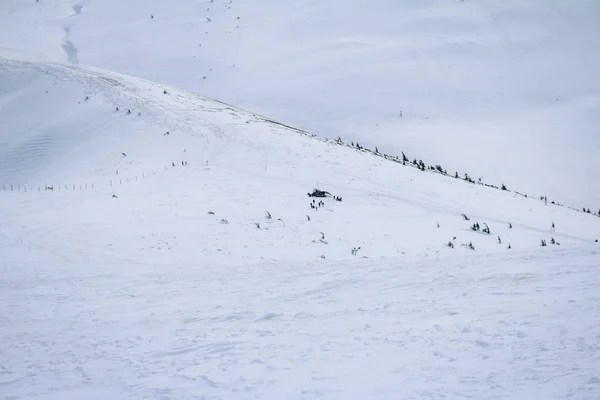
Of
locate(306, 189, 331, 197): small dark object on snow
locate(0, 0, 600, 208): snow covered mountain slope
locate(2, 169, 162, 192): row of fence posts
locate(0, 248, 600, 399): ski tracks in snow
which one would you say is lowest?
locate(0, 248, 600, 399): ski tracks in snow

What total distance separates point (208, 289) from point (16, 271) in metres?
3.26

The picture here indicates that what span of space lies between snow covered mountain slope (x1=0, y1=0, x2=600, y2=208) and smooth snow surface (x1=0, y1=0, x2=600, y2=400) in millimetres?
239

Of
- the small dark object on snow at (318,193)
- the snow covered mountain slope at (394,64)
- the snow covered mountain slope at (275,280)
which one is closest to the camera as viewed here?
the snow covered mountain slope at (275,280)

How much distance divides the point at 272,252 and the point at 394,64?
63.4 feet

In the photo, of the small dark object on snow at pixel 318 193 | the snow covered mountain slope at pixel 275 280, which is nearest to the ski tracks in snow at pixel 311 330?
the snow covered mountain slope at pixel 275 280

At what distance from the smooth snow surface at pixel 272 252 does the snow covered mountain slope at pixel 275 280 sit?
0.04 m

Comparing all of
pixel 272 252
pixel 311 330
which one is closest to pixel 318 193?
pixel 272 252

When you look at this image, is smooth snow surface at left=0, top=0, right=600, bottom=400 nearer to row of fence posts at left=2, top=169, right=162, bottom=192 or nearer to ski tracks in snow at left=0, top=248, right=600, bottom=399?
ski tracks in snow at left=0, top=248, right=600, bottom=399

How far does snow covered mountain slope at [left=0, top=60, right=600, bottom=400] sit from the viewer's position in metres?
5.16

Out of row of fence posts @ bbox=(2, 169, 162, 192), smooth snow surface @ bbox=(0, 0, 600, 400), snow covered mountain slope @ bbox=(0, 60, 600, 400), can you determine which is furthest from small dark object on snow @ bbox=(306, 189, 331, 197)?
row of fence posts @ bbox=(2, 169, 162, 192)

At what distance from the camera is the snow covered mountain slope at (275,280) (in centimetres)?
516

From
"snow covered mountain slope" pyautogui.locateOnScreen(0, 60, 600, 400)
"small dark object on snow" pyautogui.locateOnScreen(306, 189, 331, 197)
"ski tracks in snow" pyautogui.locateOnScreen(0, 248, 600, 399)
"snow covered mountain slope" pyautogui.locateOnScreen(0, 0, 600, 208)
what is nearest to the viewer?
"ski tracks in snow" pyautogui.locateOnScreen(0, 248, 600, 399)

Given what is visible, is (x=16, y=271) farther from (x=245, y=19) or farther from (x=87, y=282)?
(x=245, y=19)

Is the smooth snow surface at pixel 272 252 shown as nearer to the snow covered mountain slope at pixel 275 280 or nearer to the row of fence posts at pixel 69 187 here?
the snow covered mountain slope at pixel 275 280
